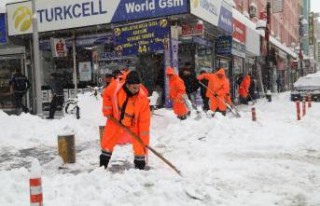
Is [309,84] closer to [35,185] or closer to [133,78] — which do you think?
[133,78]

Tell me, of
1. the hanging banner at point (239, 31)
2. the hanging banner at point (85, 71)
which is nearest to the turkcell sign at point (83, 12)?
the hanging banner at point (85, 71)

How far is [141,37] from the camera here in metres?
16.1

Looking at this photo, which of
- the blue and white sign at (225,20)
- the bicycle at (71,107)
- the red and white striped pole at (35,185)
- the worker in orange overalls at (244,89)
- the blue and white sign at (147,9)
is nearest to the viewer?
the red and white striped pole at (35,185)

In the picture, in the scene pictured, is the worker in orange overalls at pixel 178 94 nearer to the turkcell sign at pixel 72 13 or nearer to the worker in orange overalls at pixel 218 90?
the worker in orange overalls at pixel 218 90

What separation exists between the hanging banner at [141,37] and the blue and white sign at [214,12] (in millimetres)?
1093

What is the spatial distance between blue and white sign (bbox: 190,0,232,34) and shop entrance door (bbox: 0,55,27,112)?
8.09m

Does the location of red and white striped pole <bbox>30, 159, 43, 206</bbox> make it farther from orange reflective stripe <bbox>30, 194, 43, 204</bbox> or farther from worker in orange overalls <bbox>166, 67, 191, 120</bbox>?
worker in orange overalls <bbox>166, 67, 191, 120</bbox>

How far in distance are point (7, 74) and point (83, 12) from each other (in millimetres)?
5468

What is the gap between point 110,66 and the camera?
60.9ft

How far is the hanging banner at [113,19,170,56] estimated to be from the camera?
15711 mm

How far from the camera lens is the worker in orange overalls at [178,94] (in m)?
13.5

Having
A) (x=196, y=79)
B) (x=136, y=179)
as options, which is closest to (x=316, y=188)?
(x=136, y=179)

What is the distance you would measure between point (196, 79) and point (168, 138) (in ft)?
13.9

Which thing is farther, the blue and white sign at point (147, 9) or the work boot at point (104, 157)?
the blue and white sign at point (147, 9)
